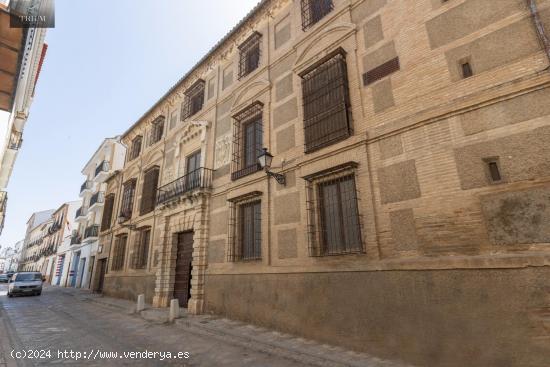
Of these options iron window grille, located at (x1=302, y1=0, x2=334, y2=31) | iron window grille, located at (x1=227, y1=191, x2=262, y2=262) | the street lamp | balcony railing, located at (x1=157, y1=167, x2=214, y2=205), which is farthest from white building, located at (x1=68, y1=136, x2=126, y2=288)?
iron window grille, located at (x1=302, y1=0, x2=334, y2=31)

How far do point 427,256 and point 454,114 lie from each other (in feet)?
8.28

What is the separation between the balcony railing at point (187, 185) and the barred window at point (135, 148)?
571 centimetres

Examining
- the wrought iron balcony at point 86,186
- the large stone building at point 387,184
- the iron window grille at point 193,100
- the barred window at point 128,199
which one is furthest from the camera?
the wrought iron balcony at point 86,186

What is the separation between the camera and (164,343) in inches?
250

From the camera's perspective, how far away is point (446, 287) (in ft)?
15.0

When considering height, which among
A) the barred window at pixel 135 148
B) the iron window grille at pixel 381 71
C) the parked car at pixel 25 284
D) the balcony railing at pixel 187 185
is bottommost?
the parked car at pixel 25 284

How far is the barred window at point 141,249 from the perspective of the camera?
45.3 ft

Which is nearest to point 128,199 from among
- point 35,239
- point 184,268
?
point 184,268

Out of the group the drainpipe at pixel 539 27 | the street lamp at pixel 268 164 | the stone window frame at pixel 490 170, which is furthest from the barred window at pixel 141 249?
the drainpipe at pixel 539 27

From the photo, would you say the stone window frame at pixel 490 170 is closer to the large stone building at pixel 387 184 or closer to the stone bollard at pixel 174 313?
the large stone building at pixel 387 184

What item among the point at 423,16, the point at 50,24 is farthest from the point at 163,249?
the point at 423,16

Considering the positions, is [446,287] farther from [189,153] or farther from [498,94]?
[189,153]

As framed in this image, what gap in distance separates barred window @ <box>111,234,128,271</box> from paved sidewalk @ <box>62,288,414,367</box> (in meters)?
7.99

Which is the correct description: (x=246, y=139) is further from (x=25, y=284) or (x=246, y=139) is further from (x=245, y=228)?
(x=25, y=284)
